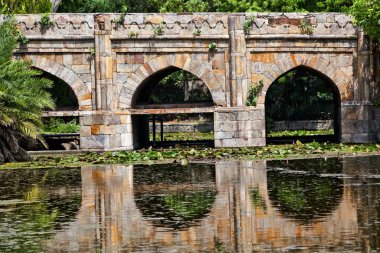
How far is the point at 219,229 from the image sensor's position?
14141mm

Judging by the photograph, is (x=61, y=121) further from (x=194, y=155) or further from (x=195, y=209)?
(x=195, y=209)

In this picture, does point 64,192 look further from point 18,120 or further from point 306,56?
point 306,56

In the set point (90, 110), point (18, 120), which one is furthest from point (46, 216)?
point (90, 110)

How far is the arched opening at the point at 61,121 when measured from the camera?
3428 cm

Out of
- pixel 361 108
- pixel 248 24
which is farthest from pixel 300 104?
pixel 248 24

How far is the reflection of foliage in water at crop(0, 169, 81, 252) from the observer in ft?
45.7

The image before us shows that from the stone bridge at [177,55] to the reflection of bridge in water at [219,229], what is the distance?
1500 centimetres

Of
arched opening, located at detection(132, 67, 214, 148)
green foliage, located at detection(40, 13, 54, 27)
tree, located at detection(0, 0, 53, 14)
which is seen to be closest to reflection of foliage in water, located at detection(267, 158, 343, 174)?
arched opening, located at detection(132, 67, 214, 148)

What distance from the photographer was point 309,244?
12594mm

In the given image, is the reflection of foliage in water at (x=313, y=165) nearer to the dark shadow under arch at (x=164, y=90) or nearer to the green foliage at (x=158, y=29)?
the dark shadow under arch at (x=164, y=90)

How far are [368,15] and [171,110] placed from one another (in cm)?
696

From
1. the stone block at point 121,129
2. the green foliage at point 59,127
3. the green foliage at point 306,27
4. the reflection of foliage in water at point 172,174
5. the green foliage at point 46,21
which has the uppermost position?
the green foliage at point 46,21

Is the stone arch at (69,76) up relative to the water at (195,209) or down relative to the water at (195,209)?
up

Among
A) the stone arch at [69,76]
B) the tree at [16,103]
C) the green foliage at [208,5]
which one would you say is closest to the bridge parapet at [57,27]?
the stone arch at [69,76]
